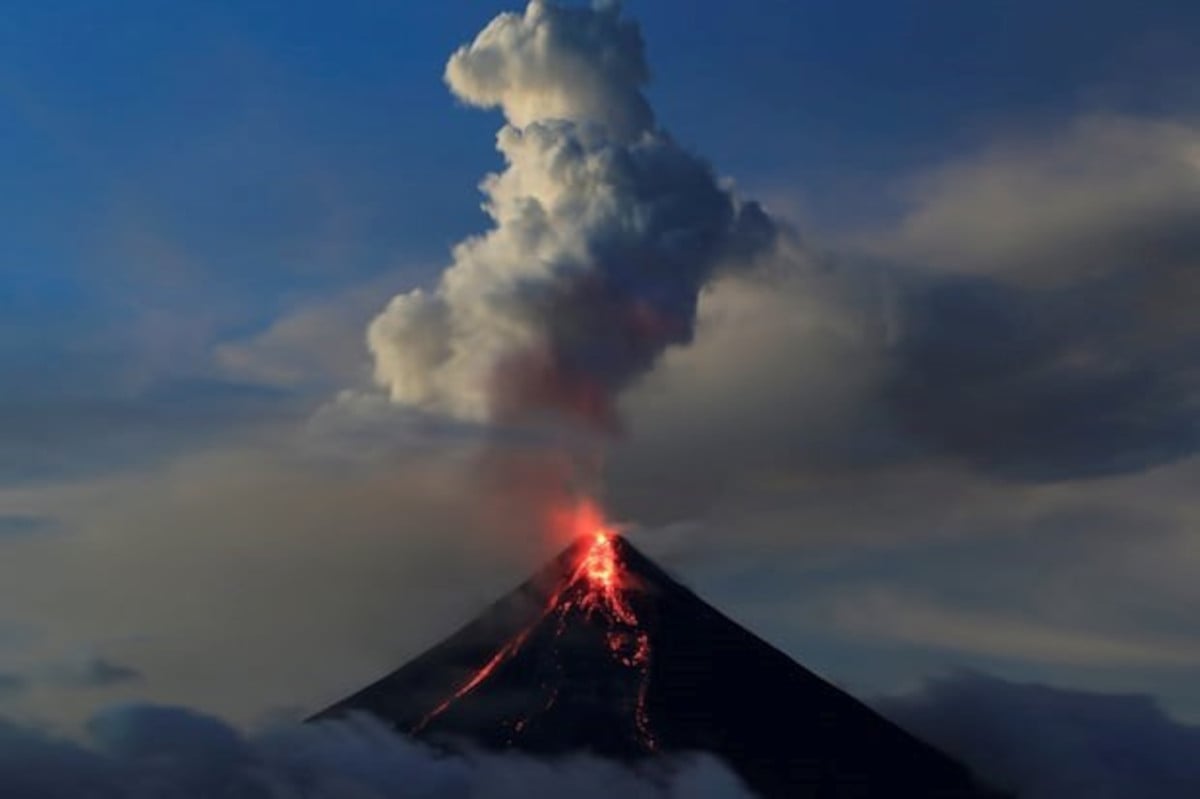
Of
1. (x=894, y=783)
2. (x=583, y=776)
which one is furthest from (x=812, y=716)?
(x=583, y=776)

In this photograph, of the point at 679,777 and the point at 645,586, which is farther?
the point at 645,586

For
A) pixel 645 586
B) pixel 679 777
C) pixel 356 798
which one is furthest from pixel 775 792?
pixel 356 798

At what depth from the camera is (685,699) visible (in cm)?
19550

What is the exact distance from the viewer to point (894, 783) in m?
194

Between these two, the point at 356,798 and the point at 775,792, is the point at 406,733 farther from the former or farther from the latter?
the point at 775,792

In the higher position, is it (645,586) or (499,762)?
(645,586)

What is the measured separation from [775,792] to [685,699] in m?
11.6

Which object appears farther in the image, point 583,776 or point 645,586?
point 645,586

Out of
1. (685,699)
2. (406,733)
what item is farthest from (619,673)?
(406,733)

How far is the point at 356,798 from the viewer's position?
617ft

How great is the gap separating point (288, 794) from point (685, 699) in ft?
111

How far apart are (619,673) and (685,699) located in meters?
6.20

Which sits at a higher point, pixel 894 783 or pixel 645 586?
pixel 645 586

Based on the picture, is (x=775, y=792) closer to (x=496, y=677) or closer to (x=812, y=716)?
(x=812, y=716)
